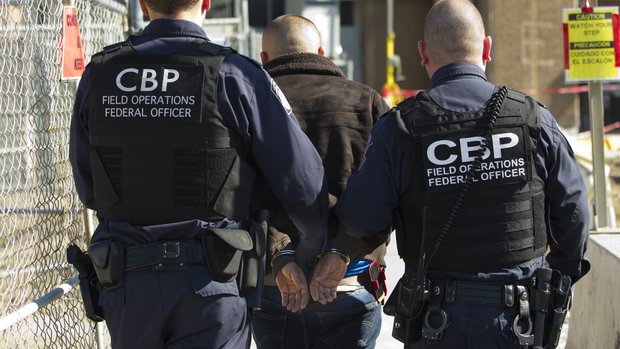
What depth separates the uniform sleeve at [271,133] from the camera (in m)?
3.32

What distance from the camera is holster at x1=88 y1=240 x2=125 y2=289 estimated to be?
3264mm

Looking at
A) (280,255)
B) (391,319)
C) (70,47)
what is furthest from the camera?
(391,319)

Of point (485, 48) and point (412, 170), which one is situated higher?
point (485, 48)

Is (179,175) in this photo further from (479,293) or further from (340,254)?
(479,293)

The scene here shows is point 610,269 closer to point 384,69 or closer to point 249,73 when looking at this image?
point 249,73

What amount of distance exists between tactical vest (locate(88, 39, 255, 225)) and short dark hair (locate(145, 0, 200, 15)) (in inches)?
7.7

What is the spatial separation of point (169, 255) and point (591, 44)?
4060 mm

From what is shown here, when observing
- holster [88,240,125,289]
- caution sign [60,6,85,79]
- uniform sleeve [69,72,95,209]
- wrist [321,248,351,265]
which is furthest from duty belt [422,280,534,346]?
caution sign [60,6,85,79]

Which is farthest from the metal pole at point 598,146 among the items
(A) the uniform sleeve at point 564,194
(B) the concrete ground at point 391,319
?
(A) the uniform sleeve at point 564,194

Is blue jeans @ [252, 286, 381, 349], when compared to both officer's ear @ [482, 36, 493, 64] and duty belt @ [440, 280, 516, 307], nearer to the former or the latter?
duty belt @ [440, 280, 516, 307]

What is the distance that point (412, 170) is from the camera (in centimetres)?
345

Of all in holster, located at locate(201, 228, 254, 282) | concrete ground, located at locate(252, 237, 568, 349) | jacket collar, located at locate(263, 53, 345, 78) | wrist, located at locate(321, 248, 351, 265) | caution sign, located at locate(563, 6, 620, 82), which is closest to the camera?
holster, located at locate(201, 228, 254, 282)

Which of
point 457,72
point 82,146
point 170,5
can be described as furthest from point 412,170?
point 82,146

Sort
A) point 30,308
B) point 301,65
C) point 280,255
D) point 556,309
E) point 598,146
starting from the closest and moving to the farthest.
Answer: point 556,309 → point 30,308 → point 280,255 → point 301,65 → point 598,146
